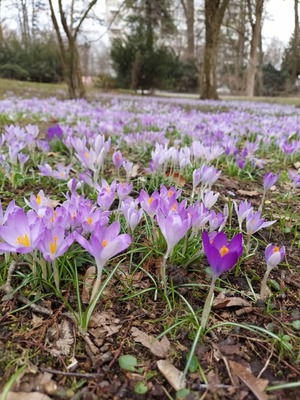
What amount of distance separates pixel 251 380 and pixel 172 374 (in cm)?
22

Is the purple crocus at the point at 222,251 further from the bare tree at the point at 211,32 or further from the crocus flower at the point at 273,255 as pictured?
the bare tree at the point at 211,32

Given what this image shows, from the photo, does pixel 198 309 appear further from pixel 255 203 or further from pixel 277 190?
pixel 277 190

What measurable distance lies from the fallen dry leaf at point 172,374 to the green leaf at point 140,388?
67 millimetres

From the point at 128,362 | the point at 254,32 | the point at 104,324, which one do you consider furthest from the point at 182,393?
the point at 254,32

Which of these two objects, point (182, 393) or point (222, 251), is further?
point (222, 251)

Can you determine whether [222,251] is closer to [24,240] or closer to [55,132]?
[24,240]

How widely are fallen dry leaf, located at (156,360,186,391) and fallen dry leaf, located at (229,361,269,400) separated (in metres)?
0.16

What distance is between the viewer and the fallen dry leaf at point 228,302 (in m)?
1.25

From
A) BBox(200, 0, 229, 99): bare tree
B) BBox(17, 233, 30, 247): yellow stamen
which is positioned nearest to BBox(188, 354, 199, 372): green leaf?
BBox(17, 233, 30, 247): yellow stamen

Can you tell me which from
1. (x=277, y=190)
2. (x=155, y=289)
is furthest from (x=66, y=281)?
(x=277, y=190)

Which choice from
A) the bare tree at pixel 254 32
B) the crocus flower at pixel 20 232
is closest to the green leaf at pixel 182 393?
the crocus flower at pixel 20 232

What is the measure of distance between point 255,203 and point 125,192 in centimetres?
113

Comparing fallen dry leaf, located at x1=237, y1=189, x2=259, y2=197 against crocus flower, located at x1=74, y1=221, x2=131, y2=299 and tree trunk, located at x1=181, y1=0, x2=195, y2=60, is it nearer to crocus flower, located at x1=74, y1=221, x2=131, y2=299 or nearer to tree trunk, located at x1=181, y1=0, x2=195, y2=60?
crocus flower, located at x1=74, y1=221, x2=131, y2=299

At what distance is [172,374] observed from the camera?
98 cm
